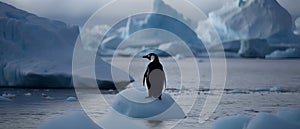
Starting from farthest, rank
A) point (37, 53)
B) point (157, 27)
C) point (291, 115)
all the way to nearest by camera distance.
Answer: point (157, 27), point (37, 53), point (291, 115)

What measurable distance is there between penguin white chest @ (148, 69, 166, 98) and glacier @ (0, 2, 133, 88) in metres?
6.23

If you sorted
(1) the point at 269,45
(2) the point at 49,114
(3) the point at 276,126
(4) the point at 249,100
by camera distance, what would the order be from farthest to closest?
1. (1) the point at 269,45
2. (4) the point at 249,100
3. (2) the point at 49,114
4. (3) the point at 276,126

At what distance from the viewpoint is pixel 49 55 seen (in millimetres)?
16594

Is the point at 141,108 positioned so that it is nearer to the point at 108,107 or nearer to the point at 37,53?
the point at 108,107

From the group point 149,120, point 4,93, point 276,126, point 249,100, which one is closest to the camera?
Answer: point 276,126

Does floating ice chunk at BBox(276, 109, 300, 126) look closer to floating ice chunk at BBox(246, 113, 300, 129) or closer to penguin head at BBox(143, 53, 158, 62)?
floating ice chunk at BBox(246, 113, 300, 129)

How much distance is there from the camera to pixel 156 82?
9172mm

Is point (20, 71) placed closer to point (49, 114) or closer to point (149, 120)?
point (49, 114)

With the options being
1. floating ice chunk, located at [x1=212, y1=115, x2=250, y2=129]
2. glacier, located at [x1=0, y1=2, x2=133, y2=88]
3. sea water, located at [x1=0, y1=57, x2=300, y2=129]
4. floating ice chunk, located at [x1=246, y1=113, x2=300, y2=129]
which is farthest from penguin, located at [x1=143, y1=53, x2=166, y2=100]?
glacier, located at [x1=0, y1=2, x2=133, y2=88]

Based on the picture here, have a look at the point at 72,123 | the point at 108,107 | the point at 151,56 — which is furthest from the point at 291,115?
the point at 108,107

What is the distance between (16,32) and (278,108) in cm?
964

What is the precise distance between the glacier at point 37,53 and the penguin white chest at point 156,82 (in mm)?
6235

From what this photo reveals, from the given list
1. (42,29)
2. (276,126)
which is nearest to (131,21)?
(42,29)

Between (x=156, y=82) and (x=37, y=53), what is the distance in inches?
339
